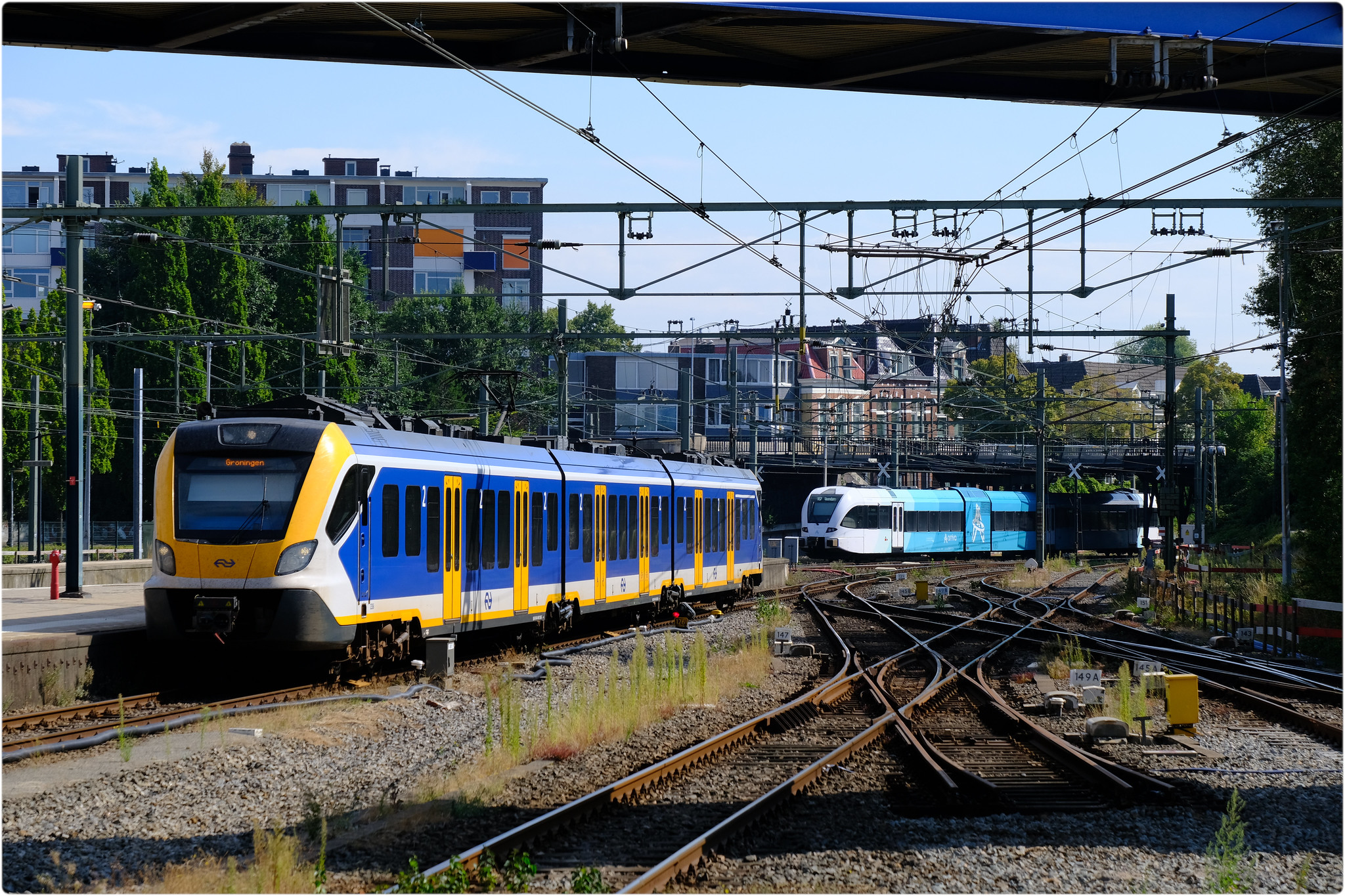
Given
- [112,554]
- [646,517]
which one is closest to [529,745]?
[646,517]

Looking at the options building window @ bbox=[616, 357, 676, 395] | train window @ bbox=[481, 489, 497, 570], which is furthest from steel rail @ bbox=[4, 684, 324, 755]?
building window @ bbox=[616, 357, 676, 395]

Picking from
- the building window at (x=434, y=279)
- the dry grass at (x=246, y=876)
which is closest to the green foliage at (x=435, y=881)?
the dry grass at (x=246, y=876)

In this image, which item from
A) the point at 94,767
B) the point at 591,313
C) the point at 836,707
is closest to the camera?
the point at 94,767

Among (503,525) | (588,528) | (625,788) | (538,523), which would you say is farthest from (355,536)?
(588,528)

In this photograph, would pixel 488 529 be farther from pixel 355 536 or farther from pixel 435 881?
pixel 435 881

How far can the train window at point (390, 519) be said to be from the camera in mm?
16391

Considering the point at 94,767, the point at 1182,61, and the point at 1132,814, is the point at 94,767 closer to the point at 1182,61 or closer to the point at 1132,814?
the point at 1132,814

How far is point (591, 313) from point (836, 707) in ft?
379

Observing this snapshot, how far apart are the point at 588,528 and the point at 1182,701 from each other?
A: 11704mm

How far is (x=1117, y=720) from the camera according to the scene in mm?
13672

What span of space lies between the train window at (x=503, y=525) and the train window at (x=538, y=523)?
87 cm

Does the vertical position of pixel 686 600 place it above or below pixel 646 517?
below

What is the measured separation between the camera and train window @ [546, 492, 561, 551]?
21.6 metres

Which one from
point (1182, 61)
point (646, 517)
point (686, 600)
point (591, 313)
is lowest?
point (686, 600)
